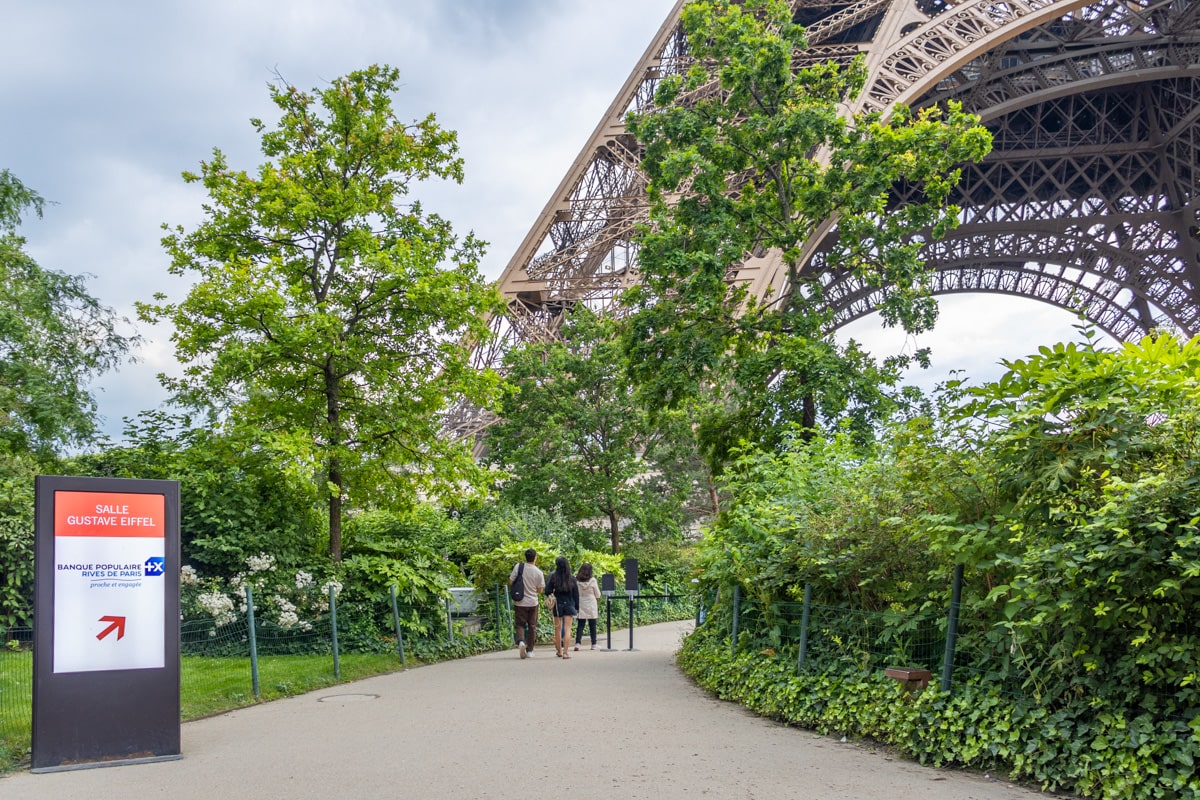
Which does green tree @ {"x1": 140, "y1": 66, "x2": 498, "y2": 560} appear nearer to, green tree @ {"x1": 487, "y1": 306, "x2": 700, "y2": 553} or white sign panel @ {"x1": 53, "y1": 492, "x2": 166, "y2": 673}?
white sign panel @ {"x1": 53, "y1": 492, "x2": 166, "y2": 673}

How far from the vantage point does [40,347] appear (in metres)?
18.9

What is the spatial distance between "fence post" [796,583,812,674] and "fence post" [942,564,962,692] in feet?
6.47

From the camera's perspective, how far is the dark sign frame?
25.0ft

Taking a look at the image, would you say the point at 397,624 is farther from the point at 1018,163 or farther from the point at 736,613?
the point at 1018,163

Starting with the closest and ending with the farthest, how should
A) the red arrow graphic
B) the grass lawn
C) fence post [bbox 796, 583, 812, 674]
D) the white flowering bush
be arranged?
the red arrow graphic < the grass lawn < fence post [bbox 796, 583, 812, 674] < the white flowering bush

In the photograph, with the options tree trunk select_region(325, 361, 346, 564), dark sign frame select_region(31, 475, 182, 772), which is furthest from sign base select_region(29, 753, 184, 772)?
tree trunk select_region(325, 361, 346, 564)

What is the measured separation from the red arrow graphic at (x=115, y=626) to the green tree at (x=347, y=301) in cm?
637

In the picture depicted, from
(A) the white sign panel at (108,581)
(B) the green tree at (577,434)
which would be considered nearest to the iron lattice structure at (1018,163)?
(B) the green tree at (577,434)

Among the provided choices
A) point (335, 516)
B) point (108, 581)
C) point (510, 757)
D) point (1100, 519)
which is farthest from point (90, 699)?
point (335, 516)

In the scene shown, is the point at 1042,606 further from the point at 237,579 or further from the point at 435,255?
the point at 435,255

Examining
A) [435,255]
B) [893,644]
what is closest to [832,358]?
[435,255]

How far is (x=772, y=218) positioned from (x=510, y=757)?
434 inches

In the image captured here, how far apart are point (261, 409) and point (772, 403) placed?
24.4 ft

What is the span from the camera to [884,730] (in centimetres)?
752
